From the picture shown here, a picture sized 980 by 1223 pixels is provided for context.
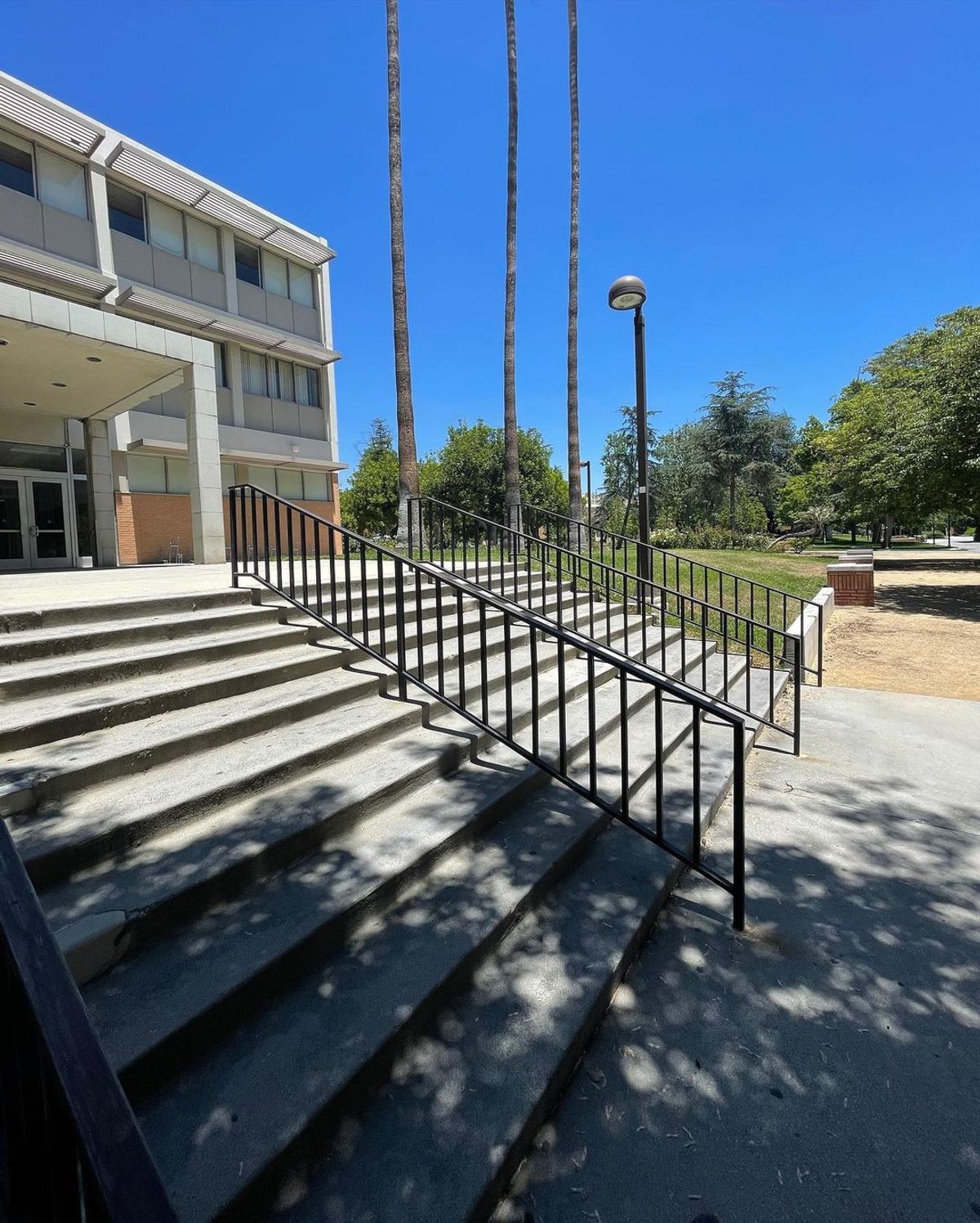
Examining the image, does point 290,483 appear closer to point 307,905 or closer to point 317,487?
point 317,487

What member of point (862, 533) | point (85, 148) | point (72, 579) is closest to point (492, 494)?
point (85, 148)

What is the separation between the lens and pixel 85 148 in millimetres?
14734

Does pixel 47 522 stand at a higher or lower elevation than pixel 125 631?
higher

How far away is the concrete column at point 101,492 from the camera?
37.4ft

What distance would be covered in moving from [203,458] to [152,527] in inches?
381

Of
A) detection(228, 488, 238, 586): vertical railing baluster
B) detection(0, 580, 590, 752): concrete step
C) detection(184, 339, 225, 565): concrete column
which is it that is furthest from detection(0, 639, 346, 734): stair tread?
detection(184, 339, 225, 565): concrete column

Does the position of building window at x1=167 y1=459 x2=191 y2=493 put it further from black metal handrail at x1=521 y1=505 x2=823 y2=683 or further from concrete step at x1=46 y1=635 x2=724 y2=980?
concrete step at x1=46 y1=635 x2=724 y2=980

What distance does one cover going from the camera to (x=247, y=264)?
754 inches

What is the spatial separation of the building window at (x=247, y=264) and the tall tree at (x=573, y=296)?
10.3m

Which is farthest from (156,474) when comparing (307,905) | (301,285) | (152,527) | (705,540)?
(705,540)

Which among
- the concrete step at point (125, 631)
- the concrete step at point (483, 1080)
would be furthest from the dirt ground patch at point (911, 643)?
the concrete step at point (125, 631)

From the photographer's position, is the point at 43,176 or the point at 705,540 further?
the point at 705,540

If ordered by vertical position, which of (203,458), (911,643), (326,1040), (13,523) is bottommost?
(911,643)

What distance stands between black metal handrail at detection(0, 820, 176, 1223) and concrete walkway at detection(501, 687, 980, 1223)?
1.26 m
